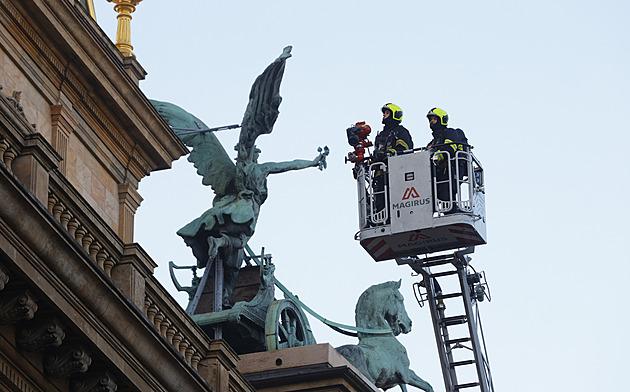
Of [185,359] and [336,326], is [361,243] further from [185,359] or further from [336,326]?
[185,359]

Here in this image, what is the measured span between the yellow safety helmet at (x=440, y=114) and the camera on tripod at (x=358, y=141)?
1.29 m

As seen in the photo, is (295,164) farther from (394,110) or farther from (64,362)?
(64,362)

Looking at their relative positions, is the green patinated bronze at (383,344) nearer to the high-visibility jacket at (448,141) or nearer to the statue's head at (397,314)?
the statue's head at (397,314)

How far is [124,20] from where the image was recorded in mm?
31250

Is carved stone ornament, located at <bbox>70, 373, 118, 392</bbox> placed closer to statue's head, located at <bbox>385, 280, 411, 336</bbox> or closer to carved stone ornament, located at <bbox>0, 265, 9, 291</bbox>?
carved stone ornament, located at <bbox>0, 265, 9, 291</bbox>

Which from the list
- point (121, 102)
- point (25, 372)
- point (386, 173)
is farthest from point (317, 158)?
point (25, 372)

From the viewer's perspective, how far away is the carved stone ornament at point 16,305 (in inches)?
700

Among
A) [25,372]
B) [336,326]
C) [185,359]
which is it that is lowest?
[25,372]

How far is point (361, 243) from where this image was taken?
33.5 meters

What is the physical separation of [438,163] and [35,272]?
16.4m

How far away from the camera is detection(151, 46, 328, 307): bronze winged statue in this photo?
109 ft

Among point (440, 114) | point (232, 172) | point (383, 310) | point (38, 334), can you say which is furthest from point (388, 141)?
point (38, 334)

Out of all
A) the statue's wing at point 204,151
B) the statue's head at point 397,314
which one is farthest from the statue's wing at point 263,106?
the statue's head at point 397,314

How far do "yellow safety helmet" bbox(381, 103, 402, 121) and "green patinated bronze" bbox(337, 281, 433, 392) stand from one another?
3946mm
